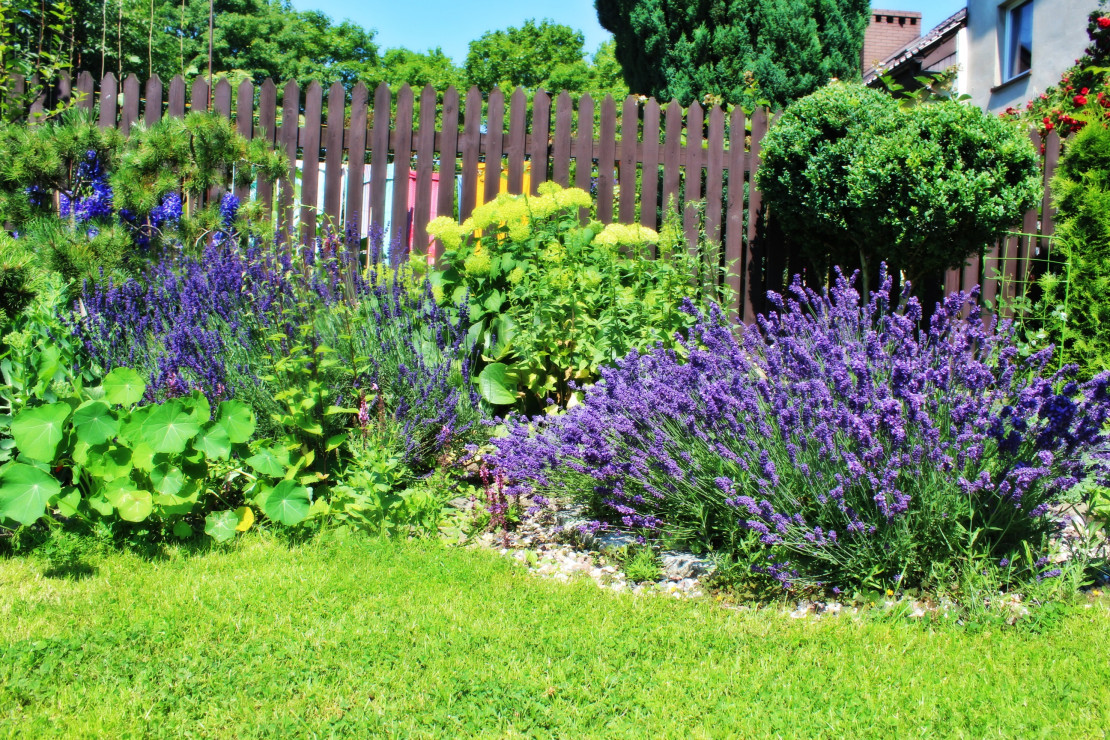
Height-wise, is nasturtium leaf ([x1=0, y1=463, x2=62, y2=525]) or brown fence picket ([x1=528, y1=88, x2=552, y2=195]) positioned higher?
brown fence picket ([x1=528, y1=88, x2=552, y2=195])

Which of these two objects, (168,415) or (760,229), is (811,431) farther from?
(760,229)

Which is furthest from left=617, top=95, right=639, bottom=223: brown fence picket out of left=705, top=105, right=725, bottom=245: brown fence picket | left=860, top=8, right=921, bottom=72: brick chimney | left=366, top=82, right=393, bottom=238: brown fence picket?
left=860, top=8, right=921, bottom=72: brick chimney

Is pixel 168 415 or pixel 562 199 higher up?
pixel 562 199

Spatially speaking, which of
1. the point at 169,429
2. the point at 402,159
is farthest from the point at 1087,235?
the point at 169,429

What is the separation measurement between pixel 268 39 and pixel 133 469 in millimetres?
35811

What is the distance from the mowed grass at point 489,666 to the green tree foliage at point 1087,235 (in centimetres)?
320

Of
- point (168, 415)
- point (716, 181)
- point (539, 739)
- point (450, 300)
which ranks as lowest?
point (539, 739)

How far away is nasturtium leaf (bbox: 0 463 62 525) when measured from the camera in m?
2.82

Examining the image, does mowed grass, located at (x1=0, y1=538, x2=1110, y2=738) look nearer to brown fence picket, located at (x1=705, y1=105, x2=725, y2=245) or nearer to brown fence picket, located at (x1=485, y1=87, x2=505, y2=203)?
brown fence picket, located at (x1=485, y1=87, x2=505, y2=203)

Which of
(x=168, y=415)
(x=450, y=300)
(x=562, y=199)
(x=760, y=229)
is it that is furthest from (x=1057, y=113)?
(x=168, y=415)

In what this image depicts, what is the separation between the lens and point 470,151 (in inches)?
255

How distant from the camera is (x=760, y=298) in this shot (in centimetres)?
700

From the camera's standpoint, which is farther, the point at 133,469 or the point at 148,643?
the point at 133,469

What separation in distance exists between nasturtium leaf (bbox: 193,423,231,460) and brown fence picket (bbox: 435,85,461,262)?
144 inches
